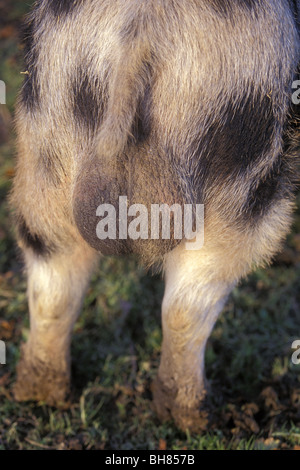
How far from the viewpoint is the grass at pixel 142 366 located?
308 centimetres

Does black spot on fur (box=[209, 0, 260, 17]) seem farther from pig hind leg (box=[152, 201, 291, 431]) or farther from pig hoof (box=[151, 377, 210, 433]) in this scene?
pig hoof (box=[151, 377, 210, 433])

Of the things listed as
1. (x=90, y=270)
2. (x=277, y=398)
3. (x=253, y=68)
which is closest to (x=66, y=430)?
(x=90, y=270)

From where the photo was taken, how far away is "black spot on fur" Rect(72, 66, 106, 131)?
2097 mm

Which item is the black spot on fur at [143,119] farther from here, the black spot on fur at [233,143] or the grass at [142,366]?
the grass at [142,366]

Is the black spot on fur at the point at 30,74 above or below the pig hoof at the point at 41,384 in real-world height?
above

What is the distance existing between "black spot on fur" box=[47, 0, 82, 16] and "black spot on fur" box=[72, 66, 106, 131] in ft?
0.75

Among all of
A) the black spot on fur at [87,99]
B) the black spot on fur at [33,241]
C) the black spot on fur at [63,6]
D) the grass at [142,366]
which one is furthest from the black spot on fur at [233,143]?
the grass at [142,366]

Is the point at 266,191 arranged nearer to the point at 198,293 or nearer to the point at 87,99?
the point at 198,293

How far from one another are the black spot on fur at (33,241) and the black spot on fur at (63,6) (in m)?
0.95

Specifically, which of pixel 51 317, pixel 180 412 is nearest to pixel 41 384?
pixel 51 317

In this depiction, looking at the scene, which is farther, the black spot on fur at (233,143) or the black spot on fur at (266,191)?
the black spot on fur at (266,191)

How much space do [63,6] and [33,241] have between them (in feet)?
3.44

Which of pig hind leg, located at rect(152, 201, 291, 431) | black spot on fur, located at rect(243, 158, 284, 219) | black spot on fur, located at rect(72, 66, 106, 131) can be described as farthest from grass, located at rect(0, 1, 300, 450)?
black spot on fur, located at rect(243, 158, 284, 219)

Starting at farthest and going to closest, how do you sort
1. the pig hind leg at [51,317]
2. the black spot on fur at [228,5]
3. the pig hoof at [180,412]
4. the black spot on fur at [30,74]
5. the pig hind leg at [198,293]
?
the pig hoof at [180,412]
the pig hind leg at [51,317]
the pig hind leg at [198,293]
the black spot on fur at [30,74]
the black spot on fur at [228,5]
